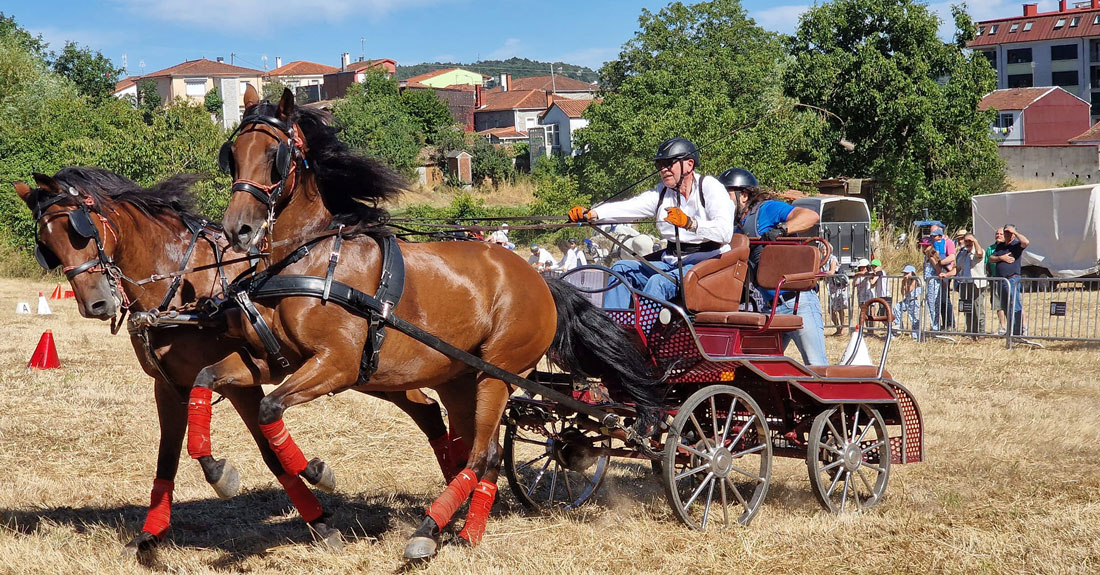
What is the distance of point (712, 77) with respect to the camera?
3972 cm

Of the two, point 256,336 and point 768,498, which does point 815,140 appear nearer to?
point 768,498

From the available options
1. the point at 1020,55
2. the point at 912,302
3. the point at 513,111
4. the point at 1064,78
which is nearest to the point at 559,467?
the point at 912,302

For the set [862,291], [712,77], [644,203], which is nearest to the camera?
[644,203]

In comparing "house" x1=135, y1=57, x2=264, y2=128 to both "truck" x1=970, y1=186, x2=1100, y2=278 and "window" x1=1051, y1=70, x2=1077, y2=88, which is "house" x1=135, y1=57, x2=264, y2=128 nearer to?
"window" x1=1051, y1=70, x2=1077, y2=88

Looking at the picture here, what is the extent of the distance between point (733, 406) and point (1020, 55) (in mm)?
82479

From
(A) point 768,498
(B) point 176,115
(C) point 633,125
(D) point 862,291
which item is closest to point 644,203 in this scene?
(A) point 768,498

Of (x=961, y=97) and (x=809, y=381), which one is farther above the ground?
(x=961, y=97)

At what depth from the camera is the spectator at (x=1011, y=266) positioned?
13.6 metres

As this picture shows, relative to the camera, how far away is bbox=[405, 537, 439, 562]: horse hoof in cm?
490

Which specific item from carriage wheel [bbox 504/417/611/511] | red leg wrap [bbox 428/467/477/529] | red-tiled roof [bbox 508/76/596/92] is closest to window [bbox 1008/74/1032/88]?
red-tiled roof [bbox 508/76/596/92]

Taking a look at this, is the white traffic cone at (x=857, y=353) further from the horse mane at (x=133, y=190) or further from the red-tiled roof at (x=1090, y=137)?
the red-tiled roof at (x=1090, y=137)

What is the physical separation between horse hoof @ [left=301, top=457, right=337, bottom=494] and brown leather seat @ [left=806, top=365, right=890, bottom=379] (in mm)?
2922

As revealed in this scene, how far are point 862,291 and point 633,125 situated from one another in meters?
15.4

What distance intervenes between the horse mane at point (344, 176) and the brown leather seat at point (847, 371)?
9.08 feet
